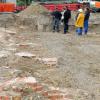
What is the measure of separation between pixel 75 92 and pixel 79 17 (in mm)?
14893

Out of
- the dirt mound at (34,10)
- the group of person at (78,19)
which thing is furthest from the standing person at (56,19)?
the dirt mound at (34,10)

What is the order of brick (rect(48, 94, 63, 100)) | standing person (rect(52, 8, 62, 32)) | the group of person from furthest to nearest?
1. standing person (rect(52, 8, 62, 32))
2. the group of person
3. brick (rect(48, 94, 63, 100))

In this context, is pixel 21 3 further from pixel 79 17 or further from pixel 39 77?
pixel 39 77

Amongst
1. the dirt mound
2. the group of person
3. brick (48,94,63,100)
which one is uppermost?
brick (48,94,63,100)

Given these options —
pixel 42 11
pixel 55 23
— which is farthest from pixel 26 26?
pixel 55 23

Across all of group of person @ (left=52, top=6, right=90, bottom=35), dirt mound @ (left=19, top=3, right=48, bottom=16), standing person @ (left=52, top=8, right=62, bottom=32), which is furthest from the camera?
dirt mound @ (left=19, top=3, right=48, bottom=16)

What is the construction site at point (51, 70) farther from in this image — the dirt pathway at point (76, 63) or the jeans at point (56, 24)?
the jeans at point (56, 24)

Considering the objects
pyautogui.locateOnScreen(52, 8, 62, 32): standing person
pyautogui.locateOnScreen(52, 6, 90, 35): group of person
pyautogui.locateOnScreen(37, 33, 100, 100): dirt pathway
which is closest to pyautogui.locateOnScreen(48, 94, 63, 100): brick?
pyautogui.locateOnScreen(37, 33, 100, 100): dirt pathway

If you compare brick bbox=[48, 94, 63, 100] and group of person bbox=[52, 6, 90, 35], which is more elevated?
brick bbox=[48, 94, 63, 100]

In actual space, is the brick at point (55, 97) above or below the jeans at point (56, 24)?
above

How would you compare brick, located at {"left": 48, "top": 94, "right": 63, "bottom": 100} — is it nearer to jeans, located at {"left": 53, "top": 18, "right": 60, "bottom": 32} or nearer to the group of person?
the group of person

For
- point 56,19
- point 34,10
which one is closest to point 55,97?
point 56,19

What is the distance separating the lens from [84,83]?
A: 437 inches

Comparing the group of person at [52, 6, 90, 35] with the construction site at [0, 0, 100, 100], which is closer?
the construction site at [0, 0, 100, 100]
